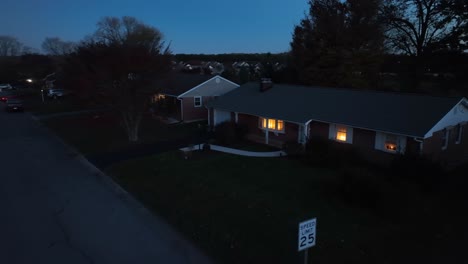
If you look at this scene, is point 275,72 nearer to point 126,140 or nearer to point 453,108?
point 126,140

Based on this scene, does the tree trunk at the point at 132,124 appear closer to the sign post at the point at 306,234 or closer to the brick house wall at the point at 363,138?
the brick house wall at the point at 363,138

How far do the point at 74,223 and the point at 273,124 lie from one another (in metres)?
14.0

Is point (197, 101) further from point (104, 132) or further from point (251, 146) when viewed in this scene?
point (251, 146)

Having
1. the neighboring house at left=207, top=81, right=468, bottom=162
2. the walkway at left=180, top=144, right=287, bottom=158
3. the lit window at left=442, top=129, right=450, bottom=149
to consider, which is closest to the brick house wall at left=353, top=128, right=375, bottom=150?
the neighboring house at left=207, top=81, right=468, bottom=162

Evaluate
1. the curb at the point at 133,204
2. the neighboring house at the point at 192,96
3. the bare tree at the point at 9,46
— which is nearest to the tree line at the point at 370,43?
the neighboring house at the point at 192,96

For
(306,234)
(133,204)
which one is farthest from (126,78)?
(306,234)

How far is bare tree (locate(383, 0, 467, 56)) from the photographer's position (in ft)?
91.2

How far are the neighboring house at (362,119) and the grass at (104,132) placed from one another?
5039 millimetres

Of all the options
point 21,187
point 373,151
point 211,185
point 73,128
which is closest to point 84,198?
point 21,187

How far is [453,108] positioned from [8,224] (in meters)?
19.9

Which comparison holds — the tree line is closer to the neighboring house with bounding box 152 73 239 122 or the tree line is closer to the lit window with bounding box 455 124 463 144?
the neighboring house with bounding box 152 73 239 122

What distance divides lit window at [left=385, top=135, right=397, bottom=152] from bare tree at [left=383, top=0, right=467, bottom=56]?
18.5 m

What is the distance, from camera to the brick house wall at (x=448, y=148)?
50.2 ft

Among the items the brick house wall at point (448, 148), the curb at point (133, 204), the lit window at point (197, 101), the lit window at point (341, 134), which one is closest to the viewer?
the curb at point (133, 204)
